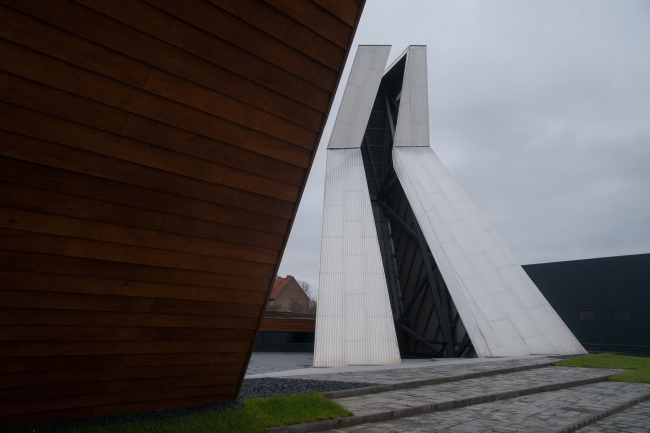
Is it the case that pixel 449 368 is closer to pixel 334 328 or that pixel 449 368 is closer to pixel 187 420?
pixel 334 328

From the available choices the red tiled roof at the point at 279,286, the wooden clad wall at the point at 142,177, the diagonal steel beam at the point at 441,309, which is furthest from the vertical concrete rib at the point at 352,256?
the red tiled roof at the point at 279,286

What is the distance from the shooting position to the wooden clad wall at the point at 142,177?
3.15 m

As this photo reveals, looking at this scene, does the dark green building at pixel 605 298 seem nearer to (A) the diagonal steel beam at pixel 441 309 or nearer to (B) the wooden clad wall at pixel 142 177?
(A) the diagonal steel beam at pixel 441 309

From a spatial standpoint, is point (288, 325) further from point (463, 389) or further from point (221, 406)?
point (221, 406)

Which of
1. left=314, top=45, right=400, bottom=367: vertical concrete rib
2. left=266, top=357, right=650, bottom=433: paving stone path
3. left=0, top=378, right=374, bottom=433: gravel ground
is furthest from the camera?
left=314, top=45, right=400, bottom=367: vertical concrete rib

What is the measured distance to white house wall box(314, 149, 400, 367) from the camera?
12094 mm

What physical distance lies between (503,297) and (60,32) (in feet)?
42.2

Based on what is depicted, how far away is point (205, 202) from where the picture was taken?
430 centimetres

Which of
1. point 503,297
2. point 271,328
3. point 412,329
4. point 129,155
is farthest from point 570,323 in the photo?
point 129,155

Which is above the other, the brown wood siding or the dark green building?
the dark green building

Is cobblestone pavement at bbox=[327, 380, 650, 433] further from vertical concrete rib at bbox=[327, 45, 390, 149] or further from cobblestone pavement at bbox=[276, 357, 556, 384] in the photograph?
vertical concrete rib at bbox=[327, 45, 390, 149]

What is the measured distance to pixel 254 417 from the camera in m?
5.11

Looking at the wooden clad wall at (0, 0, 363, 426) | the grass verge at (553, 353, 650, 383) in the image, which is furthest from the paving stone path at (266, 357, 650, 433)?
the wooden clad wall at (0, 0, 363, 426)

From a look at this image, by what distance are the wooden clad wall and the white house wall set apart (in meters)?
7.44
